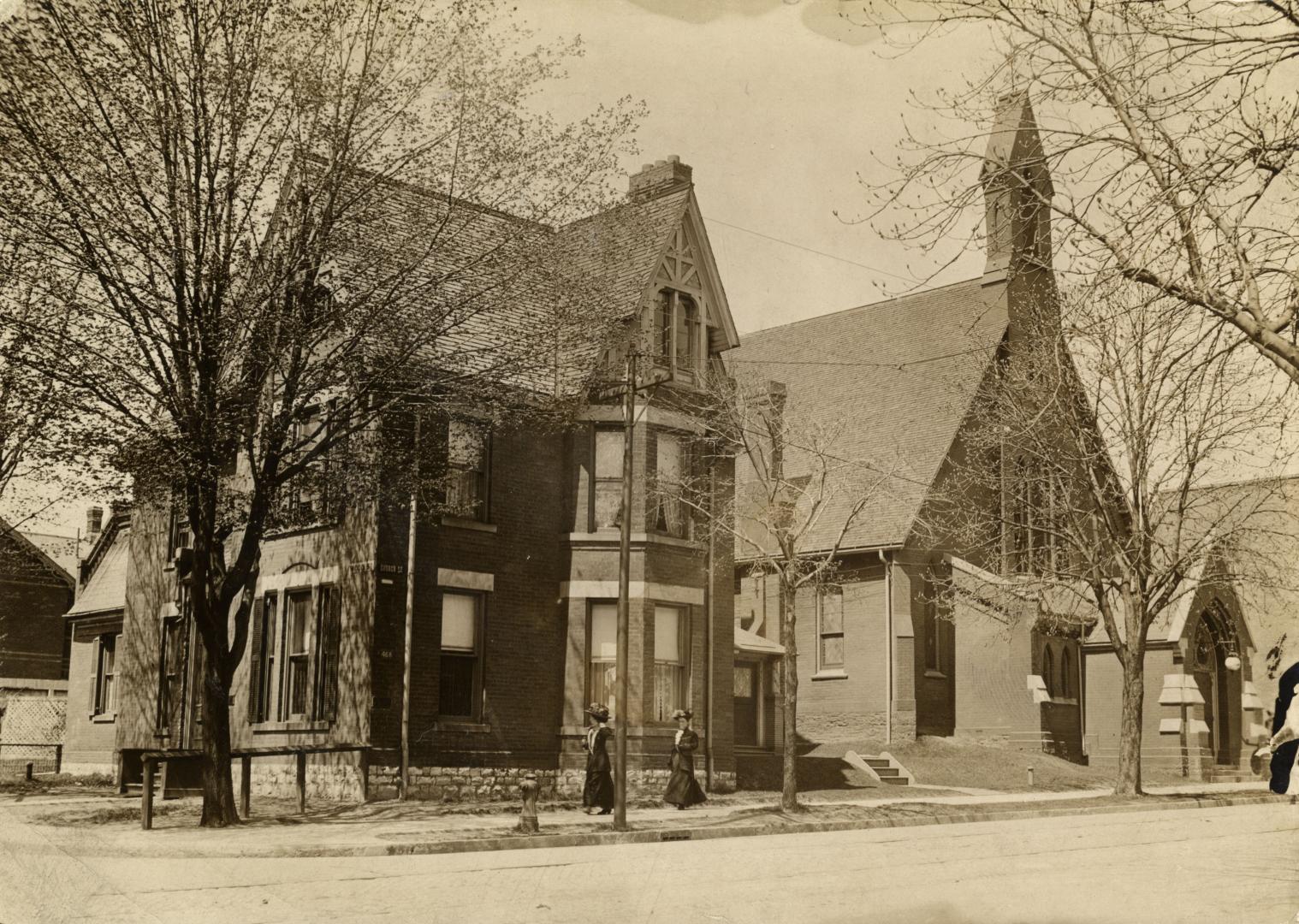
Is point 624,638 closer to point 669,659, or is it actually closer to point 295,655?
point 669,659

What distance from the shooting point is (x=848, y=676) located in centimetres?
3516

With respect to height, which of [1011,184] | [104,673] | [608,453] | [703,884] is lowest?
[703,884]

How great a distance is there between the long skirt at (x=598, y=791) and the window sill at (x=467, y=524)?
16.9ft

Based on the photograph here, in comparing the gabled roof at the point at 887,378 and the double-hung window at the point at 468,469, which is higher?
the gabled roof at the point at 887,378

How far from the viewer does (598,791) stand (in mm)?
21031

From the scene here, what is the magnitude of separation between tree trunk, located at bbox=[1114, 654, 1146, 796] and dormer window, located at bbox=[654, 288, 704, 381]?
10821 millimetres

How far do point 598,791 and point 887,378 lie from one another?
2043 centimetres

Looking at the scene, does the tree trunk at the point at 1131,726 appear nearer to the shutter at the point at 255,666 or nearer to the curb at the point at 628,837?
the curb at the point at 628,837

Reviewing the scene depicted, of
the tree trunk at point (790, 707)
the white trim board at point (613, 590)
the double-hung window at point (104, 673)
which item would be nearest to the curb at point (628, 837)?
the tree trunk at point (790, 707)

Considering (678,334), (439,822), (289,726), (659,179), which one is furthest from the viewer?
(659,179)

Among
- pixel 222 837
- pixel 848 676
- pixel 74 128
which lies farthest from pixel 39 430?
pixel 848 676

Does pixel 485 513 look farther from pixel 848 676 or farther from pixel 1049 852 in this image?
pixel 848 676

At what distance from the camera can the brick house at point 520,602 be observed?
2289 centimetres

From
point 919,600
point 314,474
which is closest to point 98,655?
point 314,474
